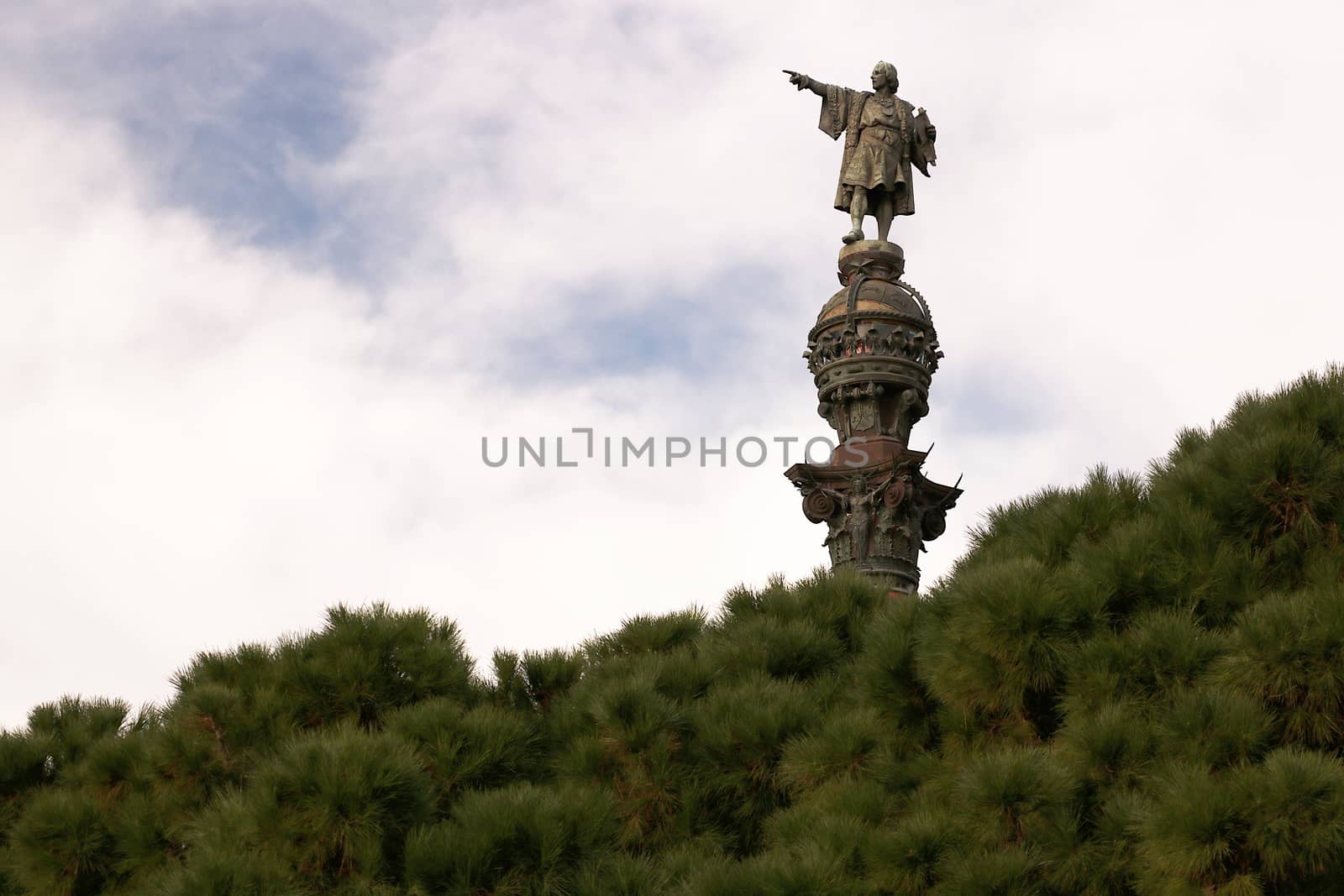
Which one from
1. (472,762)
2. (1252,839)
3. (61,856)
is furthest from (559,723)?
(1252,839)

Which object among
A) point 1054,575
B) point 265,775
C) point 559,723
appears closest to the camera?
point 265,775

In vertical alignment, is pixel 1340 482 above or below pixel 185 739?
above

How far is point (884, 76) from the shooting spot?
1817cm

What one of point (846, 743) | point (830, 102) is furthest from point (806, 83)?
point (846, 743)

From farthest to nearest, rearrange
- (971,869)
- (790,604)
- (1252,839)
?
(790,604), (971,869), (1252,839)

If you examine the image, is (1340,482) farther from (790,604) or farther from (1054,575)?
(790,604)

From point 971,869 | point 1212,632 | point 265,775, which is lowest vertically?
point 971,869

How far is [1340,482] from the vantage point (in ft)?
27.9

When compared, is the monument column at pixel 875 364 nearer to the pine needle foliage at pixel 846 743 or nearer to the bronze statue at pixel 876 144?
the bronze statue at pixel 876 144

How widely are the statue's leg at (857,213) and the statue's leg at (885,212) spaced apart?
0.27 meters

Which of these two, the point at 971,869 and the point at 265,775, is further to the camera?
the point at 265,775

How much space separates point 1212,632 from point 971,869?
192cm

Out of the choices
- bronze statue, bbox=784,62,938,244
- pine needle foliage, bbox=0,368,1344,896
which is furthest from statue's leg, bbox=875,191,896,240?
pine needle foliage, bbox=0,368,1344,896

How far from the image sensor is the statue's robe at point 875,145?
17.8 metres
